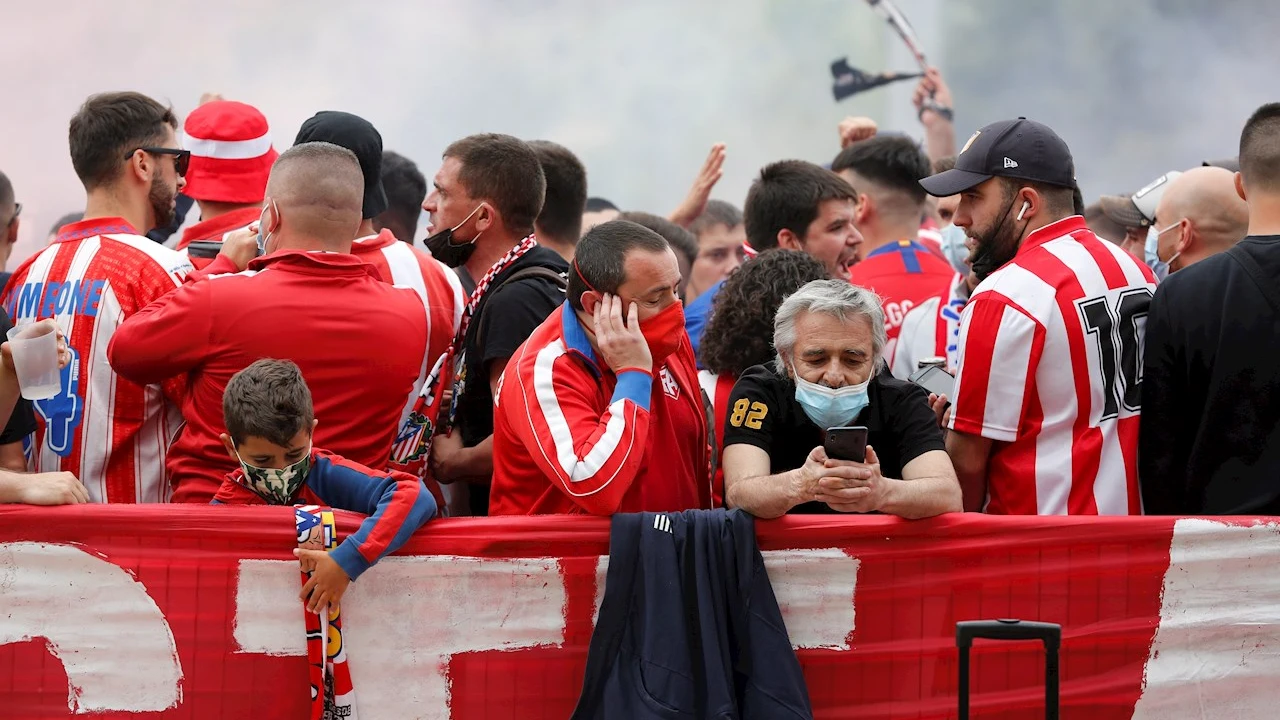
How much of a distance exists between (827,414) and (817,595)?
463 millimetres

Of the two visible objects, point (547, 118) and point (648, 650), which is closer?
point (648, 650)

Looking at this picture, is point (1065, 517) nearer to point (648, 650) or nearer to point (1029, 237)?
point (1029, 237)

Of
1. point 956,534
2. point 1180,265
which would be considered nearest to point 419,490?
point 956,534

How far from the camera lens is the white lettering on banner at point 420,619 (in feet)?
12.1

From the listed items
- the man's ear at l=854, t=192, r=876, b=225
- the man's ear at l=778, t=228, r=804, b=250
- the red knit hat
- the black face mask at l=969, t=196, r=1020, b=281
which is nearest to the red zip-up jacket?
the black face mask at l=969, t=196, r=1020, b=281

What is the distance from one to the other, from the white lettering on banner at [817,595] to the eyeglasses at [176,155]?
206 centimetres

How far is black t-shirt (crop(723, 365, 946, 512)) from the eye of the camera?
376cm

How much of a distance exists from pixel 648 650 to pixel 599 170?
641 cm

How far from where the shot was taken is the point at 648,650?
3518mm

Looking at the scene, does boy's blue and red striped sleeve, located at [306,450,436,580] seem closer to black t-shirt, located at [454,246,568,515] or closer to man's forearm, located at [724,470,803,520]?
black t-shirt, located at [454,246,568,515]

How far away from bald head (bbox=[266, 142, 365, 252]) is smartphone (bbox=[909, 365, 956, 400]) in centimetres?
175

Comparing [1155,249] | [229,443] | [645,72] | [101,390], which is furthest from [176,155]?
[645,72]

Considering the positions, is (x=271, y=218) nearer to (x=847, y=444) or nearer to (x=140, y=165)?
(x=140, y=165)

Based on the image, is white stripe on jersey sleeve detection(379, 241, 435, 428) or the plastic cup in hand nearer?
the plastic cup in hand
